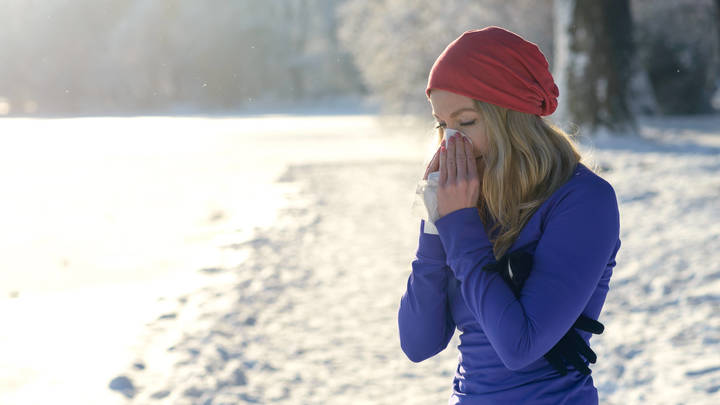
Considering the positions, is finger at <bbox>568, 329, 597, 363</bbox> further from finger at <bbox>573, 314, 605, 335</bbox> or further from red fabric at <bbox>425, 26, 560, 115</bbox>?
red fabric at <bbox>425, 26, 560, 115</bbox>

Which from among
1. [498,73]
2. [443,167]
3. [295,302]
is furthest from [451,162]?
[295,302]

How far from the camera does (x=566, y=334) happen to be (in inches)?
62.2

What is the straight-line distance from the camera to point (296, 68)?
155 ft

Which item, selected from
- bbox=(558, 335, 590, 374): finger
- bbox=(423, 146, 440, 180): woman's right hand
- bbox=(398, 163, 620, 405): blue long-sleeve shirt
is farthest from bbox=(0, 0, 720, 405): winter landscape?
bbox=(558, 335, 590, 374): finger

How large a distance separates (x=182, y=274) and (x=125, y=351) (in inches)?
84.8

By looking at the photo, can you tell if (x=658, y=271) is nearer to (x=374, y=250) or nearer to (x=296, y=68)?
(x=374, y=250)

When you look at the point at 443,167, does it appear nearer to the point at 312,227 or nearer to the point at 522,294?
the point at 522,294

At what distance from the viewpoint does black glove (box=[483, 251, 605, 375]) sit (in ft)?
4.94

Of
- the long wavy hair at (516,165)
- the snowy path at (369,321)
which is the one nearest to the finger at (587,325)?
the long wavy hair at (516,165)

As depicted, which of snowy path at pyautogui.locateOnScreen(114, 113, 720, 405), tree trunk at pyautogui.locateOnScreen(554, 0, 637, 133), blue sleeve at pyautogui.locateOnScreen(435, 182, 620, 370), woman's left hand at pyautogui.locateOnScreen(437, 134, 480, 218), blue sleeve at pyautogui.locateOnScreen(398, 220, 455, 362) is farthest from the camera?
tree trunk at pyautogui.locateOnScreen(554, 0, 637, 133)

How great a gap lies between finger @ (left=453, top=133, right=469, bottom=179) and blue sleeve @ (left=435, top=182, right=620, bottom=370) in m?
0.16

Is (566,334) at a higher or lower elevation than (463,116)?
lower

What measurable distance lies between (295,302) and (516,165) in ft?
15.0

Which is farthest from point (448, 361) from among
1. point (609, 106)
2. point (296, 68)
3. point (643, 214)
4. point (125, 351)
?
point (296, 68)
